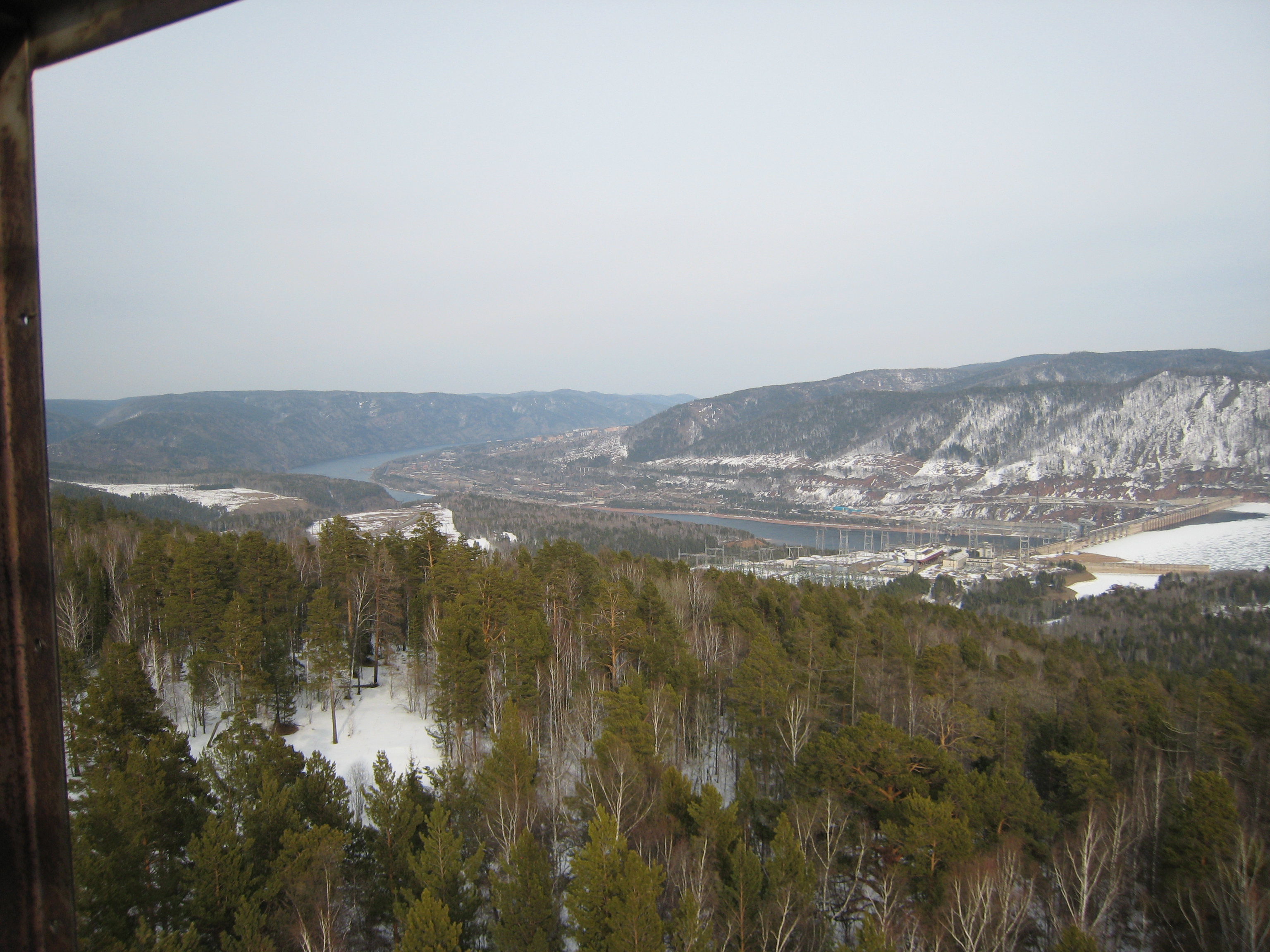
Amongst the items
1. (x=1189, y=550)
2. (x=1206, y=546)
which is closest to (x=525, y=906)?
(x=1189, y=550)

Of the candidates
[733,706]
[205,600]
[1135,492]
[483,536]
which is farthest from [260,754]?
[1135,492]

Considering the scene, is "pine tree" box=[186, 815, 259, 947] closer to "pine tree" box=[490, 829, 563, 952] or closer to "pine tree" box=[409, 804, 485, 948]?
"pine tree" box=[409, 804, 485, 948]

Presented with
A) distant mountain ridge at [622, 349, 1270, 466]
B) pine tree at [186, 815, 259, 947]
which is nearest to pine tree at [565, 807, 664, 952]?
pine tree at [186, 815, 259, 947]

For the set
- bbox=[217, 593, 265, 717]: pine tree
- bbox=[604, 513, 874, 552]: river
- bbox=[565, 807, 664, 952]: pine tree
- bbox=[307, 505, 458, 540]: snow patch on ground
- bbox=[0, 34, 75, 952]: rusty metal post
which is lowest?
bbox=[604, 513, 874, 552]: river

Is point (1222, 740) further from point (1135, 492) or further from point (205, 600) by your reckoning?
point (1135, 492)

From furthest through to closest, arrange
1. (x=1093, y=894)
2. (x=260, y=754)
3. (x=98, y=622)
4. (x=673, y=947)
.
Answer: (x=98, y=622)
(x=1093, y=894)
(x=260, y=754)
(x=673, y=947)

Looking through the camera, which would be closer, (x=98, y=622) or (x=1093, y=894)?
(x=1093, y=894)

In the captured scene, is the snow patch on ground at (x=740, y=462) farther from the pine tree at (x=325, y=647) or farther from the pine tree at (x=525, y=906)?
the pine tree at (x=525, y=906)

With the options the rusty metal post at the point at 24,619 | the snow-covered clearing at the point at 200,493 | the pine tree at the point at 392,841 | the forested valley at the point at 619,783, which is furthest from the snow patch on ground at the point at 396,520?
the rusty metal post at the point at 24,619
